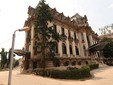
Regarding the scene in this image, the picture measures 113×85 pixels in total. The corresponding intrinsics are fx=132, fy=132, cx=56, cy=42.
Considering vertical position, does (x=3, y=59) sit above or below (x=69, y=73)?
above

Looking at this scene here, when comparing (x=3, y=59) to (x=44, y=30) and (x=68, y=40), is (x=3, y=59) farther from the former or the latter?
(x=44, y=30)

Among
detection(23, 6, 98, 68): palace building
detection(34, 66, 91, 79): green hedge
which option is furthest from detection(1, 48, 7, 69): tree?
detection(34, 66, 91, 79): green hedge

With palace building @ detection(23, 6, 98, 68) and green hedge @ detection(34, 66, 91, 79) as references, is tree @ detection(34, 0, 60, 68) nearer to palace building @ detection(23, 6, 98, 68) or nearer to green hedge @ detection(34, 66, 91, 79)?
palace building @ detection(23, 6, 98, 68)

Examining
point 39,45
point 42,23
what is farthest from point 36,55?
point 42,23

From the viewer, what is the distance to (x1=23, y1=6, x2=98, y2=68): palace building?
33.0m

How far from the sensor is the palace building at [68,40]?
33.0 m

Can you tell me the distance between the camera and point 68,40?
1499 inches

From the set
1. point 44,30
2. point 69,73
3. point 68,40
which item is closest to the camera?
point 69,73

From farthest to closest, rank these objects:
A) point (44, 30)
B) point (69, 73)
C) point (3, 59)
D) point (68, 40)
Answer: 1. point (3, 59)
2. point (68, 40)
3. point (44, 30)
4. point (69, 73)

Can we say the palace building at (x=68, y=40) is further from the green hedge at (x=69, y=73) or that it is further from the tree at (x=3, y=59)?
the tree at (x=3, y=59)

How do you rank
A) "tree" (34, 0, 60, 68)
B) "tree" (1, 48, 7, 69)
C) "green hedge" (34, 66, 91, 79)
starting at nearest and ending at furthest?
"green hedge" (34, 66, 91, 79) → "tree" (34, 0, 60, 68) → "tree" (1, 48, 7, 69)

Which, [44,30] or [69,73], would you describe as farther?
[44,30]

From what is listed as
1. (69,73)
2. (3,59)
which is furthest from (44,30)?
(3,59)

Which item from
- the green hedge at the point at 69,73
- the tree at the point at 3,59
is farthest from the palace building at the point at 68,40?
the tree at the point at 3,59
